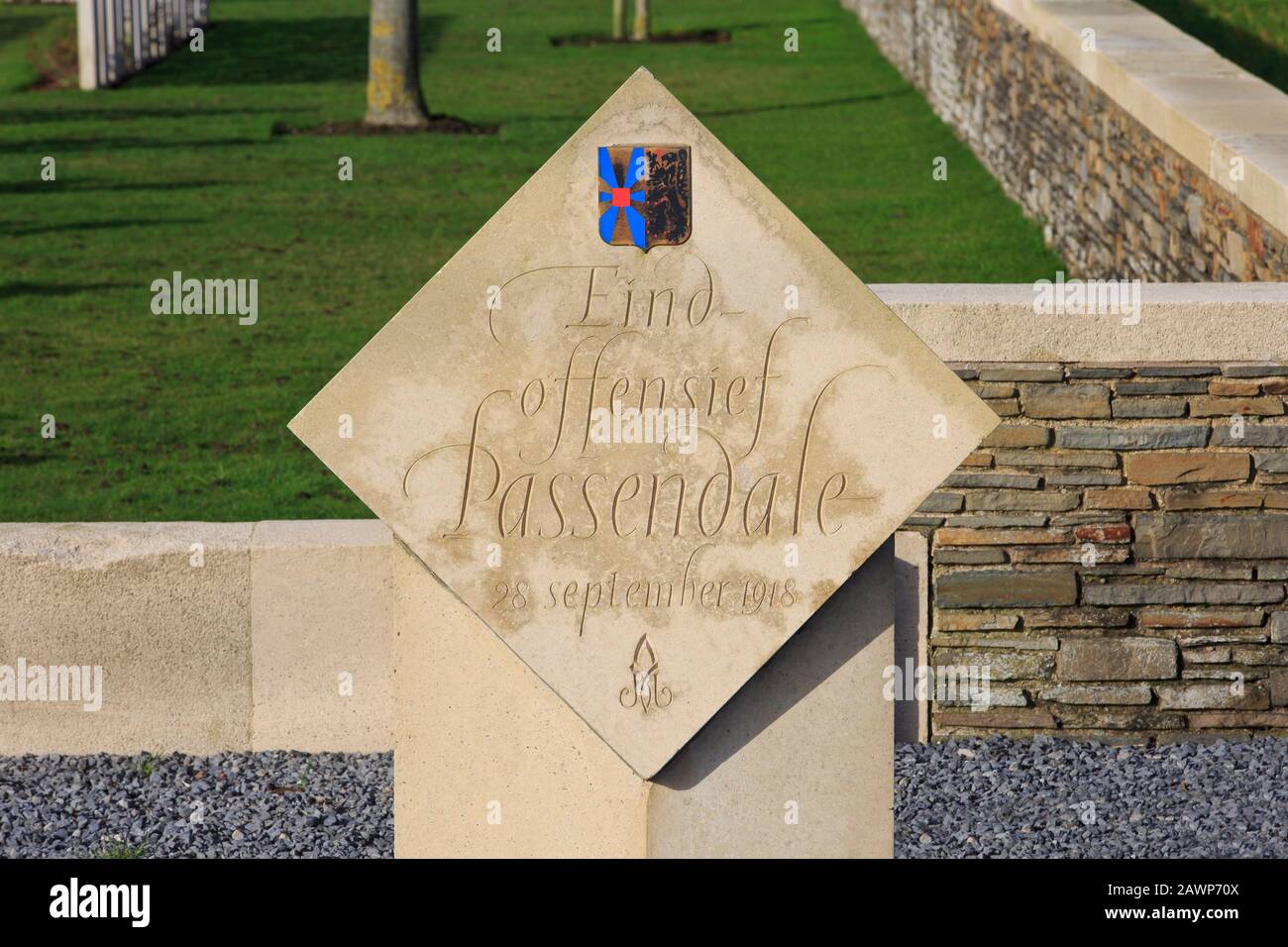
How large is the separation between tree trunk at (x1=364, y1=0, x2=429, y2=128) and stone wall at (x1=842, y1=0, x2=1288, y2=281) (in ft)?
13.4

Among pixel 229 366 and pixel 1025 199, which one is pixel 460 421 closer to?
pixel 229 366

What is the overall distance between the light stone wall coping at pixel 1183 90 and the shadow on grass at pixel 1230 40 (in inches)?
42.9

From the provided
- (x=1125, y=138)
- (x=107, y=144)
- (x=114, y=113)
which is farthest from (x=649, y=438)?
(x=114, y=113)

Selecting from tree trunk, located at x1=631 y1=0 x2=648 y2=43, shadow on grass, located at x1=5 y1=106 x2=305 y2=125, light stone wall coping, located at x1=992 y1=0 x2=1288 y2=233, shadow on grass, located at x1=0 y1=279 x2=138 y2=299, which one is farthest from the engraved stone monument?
tree trunk, located at x1=631 y1=0 x2=648 y2=43

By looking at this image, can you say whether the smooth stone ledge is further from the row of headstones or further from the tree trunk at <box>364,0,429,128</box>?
the row of headstones

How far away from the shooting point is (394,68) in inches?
551

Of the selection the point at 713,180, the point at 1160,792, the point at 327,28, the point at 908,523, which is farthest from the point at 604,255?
the point at 327,28

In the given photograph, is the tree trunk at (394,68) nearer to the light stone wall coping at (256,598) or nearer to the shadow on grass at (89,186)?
the shadow on grass at (89,186)

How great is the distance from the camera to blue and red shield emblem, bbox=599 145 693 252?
10.9ft

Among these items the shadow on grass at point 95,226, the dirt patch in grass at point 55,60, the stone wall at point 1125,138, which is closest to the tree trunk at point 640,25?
the dirt patch in grass at point 55,60

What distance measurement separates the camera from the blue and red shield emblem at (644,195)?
332 centimetres

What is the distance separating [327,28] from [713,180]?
18437 millimetres

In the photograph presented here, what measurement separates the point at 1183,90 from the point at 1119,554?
3.34m

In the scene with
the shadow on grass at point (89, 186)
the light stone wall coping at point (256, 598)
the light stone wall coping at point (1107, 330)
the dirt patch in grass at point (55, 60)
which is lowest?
the light stone wall coping at point (256, 598)
